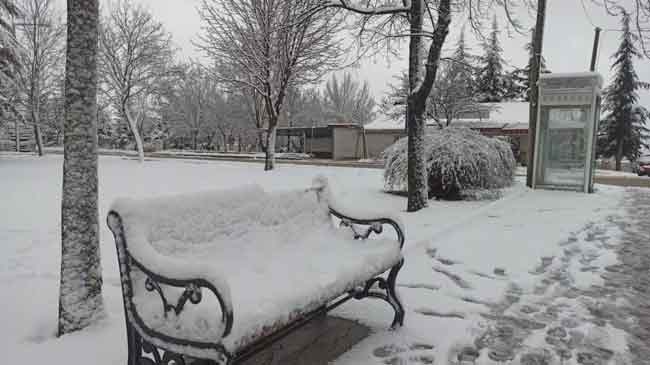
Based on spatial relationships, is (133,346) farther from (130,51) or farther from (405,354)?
(130,51)

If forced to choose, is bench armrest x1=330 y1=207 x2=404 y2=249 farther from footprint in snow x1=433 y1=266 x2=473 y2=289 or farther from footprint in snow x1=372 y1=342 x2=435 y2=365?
footprint in snow x1=433 y1=266 x2=473 y2=289

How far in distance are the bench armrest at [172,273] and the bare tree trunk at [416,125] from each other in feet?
19.3

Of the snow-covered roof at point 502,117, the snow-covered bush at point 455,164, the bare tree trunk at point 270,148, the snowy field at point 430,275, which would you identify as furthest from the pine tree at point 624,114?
the bare tree trunk at point 270,148

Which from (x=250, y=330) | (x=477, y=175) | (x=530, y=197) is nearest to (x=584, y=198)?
(x=530, y=197)

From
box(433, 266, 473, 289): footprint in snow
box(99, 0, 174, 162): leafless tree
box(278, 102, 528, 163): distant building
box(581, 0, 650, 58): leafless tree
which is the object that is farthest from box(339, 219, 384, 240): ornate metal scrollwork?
box(278, 102, 528, 163): distant building

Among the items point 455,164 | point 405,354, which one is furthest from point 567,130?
point 405,354

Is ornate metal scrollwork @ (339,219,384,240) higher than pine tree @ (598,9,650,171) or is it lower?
lower

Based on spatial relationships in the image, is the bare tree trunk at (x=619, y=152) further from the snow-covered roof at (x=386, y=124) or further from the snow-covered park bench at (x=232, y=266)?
the snow-covered park bench at (x=232, y=266)

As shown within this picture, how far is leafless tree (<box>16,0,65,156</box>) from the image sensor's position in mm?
22938

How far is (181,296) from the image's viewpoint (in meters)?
1.94

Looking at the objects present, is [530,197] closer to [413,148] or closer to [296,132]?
[413,148]

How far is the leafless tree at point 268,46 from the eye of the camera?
15859mm

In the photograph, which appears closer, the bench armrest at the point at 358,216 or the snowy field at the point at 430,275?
the snowy field at the point at 430,275

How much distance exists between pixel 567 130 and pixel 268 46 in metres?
10.2
